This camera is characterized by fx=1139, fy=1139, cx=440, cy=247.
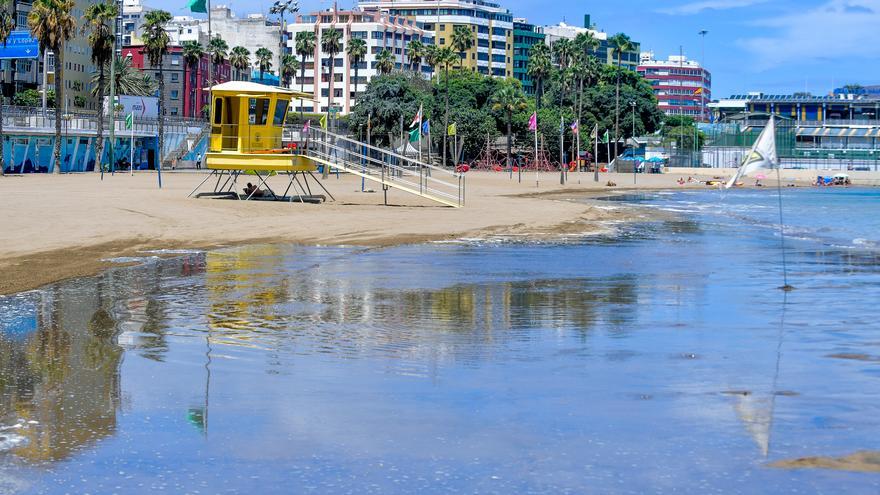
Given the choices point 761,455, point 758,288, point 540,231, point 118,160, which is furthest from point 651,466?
point 118,160

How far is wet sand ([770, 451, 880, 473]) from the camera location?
7.59 metres

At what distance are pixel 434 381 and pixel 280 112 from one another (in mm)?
34009

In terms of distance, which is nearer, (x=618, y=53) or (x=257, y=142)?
(x=257, y=142)

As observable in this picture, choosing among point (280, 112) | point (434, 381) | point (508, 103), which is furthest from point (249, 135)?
point (508, 103)

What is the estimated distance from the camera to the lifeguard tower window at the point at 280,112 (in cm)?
4328

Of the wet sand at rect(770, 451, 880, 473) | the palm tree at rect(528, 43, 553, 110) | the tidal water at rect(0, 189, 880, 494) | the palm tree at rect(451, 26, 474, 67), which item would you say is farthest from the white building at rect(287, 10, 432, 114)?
the wet sand at rect(770, 451, 880, 473)

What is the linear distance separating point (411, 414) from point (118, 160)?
241 feet

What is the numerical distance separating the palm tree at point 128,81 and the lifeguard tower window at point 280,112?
77.5 meters

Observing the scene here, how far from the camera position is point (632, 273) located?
2173cm

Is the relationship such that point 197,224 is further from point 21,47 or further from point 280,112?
point 21,47

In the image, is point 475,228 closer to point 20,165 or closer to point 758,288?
point 758,288

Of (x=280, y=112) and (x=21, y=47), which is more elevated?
(x=21, y=47)

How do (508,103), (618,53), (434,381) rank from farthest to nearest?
(618,53) < (508,103) < (434,381)

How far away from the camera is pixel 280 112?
43.6 meters
